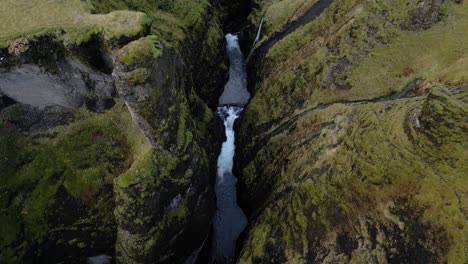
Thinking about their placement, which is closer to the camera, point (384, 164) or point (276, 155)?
point (384, 164)

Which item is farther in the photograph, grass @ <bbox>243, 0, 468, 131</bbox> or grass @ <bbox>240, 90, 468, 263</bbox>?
grass @ <bbox>243, 0, 468, 131</bbox>

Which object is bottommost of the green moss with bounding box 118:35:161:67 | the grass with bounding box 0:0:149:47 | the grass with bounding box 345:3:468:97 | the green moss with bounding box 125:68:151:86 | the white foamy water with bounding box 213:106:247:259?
the white foamy water with bounding box 213:106:247:259

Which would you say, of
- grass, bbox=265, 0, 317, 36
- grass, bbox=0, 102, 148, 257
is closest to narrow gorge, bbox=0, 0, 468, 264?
grass, bbox=0, 102, 148, 257

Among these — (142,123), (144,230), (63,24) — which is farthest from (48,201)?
(63,24)

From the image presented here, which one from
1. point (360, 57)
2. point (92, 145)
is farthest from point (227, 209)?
point (360, 57)

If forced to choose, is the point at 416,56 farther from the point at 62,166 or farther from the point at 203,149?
the point at 62,166

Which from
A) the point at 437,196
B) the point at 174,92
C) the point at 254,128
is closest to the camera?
the point at 437,196

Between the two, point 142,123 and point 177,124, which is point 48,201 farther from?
point 177,124

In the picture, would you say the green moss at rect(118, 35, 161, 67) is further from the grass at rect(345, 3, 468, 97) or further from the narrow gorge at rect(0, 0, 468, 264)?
the grass at rect(345, 3, 468, 97)
